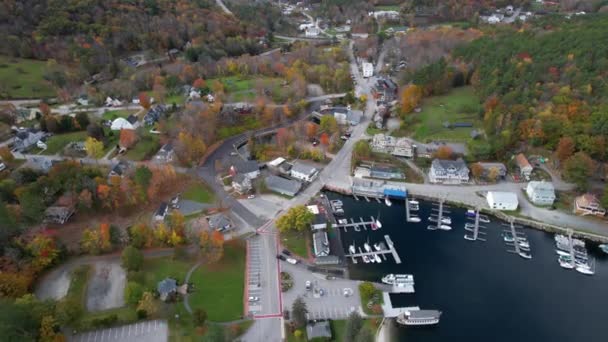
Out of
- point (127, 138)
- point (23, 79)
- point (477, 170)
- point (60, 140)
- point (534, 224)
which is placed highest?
point (23, 79)

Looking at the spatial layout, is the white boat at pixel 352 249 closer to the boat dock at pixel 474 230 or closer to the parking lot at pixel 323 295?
the parking lot at pixel 323 295

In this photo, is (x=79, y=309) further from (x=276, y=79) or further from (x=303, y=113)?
(x=276, y=79)

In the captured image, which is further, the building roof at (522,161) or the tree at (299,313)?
the building roof at (522,161)

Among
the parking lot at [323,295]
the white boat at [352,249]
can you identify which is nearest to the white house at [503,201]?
the white boat at [352,249]

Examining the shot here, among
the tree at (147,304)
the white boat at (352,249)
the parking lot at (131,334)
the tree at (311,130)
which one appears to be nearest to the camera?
the parking lot at (131,334)

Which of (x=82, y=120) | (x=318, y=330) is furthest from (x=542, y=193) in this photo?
(x=82, y=120)

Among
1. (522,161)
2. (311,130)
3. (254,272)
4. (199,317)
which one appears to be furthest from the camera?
(311,130)

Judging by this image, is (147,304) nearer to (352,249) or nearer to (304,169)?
(352,249)
